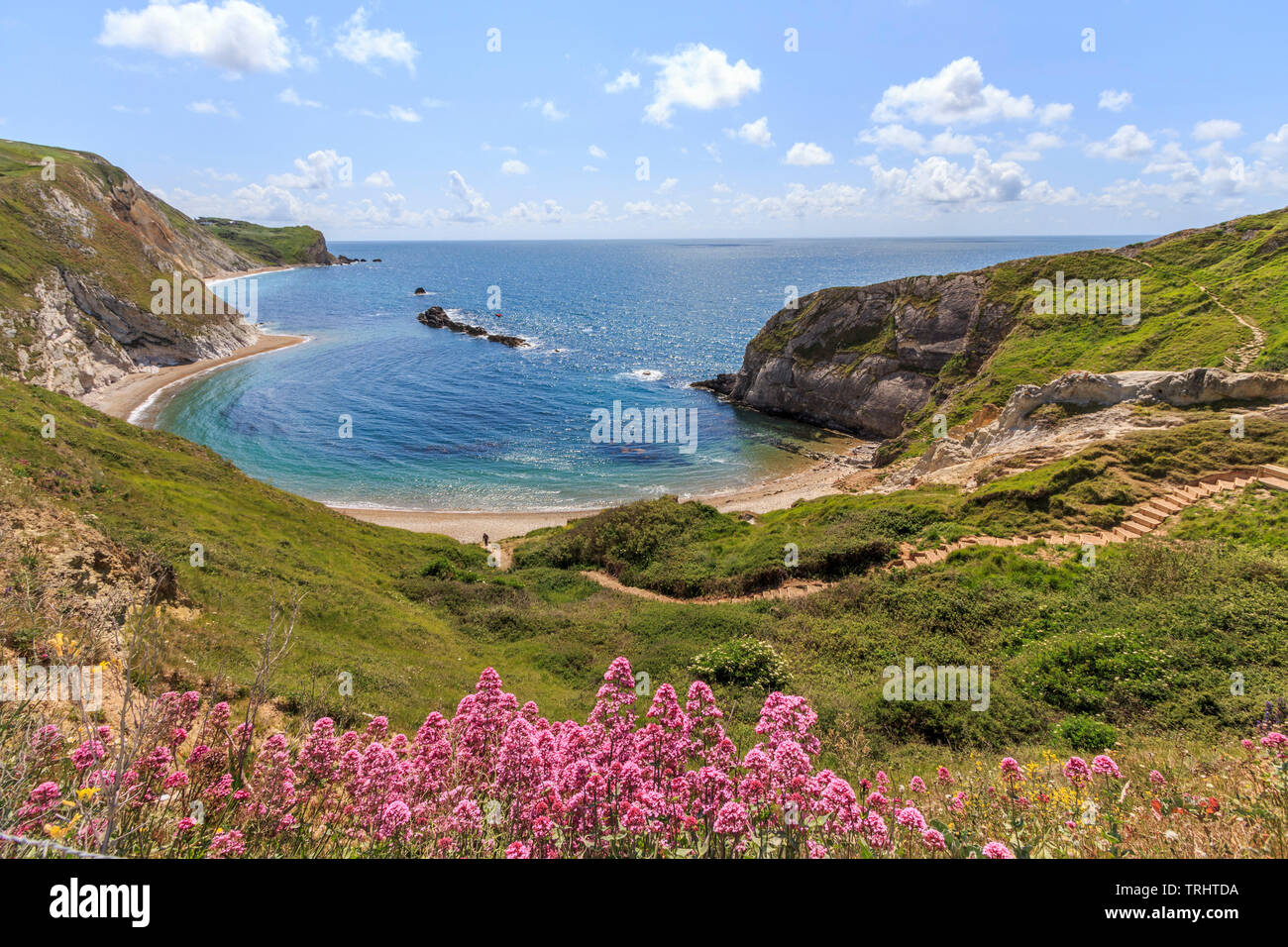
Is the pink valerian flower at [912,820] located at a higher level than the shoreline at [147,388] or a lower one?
lower

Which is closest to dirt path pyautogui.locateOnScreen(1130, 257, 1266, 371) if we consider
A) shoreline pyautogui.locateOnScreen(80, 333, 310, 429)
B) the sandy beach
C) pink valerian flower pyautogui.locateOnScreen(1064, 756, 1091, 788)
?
the sandy beach

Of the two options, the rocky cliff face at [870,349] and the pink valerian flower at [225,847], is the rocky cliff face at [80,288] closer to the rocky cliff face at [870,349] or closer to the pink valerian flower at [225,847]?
the pink valerian flower at [225,847]

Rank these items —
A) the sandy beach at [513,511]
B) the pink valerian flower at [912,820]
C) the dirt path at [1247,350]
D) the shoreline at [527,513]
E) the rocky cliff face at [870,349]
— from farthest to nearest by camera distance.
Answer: the rocky cliff face at [870,349] → the sandy beach at [513,511] → the shoreline at [527,513] → the dirt path at [1247,350] → the pink valerian flower at [912,820]

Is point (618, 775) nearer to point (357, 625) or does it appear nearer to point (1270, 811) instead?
point (1270, 811)

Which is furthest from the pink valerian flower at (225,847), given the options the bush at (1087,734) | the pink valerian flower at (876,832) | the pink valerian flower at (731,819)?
the bush at (1087,734)

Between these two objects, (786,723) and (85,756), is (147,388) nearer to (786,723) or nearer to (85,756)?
(85,756)

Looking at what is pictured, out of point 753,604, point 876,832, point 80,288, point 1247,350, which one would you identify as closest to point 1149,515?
point 753,604
